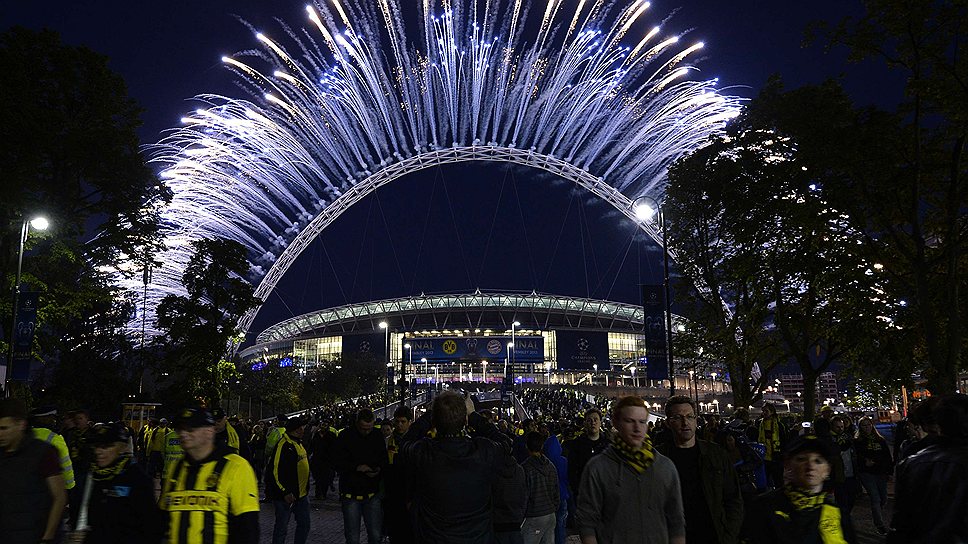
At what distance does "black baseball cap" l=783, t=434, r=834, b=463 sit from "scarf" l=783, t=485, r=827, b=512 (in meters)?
0.20

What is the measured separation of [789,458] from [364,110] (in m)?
43.7

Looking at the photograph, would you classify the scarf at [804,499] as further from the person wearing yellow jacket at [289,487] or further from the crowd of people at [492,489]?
the person wearing yellow jacket at [289,487]

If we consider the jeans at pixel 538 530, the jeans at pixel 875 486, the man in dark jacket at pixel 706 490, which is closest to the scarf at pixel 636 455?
the man in dark jacket at pixel 706 490

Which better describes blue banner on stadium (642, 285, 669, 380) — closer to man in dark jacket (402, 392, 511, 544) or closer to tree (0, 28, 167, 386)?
man in dark jacket (402, 392, 511, 544)

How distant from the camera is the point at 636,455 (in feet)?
15.2

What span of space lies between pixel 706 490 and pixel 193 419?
10.9ft

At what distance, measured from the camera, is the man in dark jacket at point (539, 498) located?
25.0 feet

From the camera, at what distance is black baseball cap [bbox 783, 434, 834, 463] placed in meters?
4.21

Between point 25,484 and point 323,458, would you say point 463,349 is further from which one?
point 25,484

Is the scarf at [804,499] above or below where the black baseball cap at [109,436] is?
below

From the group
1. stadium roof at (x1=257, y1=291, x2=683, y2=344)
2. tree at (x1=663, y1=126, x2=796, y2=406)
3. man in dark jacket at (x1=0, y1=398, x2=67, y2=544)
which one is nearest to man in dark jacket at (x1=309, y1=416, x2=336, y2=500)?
man in dark jacket at (x1=0, y1=398, x2=67, y2=544)

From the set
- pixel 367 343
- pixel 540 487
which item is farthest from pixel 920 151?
pixel 367 343

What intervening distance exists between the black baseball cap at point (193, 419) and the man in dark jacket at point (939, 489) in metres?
4.08

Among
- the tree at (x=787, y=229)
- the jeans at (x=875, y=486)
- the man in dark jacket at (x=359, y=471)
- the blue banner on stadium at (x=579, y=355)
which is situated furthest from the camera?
the blue banner on stadium at (x=579, y=355)
